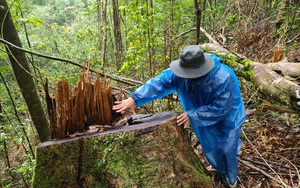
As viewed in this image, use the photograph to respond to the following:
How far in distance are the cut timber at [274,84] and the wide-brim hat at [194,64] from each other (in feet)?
3.41

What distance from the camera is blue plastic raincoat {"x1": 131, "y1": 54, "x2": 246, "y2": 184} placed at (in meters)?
2.46

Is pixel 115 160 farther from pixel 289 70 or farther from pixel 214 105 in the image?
pixel 289 70

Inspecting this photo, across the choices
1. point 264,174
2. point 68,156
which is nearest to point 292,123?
point 264,174

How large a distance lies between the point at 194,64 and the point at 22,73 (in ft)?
8.14

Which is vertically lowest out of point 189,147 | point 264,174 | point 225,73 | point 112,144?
point 264,174

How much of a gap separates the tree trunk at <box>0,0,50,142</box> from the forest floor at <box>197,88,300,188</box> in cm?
260

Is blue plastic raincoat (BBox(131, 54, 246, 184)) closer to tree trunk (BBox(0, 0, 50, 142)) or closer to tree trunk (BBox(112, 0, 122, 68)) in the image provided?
tree trunk (BBox(0, 0, 50, 142))

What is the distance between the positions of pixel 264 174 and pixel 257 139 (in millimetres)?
1023

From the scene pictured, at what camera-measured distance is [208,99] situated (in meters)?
2.57

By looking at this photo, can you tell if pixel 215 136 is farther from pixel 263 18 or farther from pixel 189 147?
pixel 263 18

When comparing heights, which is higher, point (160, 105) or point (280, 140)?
point (280, 140)

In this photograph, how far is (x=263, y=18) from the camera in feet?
22.1

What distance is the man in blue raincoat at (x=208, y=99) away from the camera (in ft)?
8.04

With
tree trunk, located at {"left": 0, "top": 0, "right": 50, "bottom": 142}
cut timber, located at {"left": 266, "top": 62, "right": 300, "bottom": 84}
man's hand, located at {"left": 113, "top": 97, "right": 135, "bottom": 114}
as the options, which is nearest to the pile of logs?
man's hand, located at {"left": 113, "top": 97, "right": 135, "bottom": 114}
